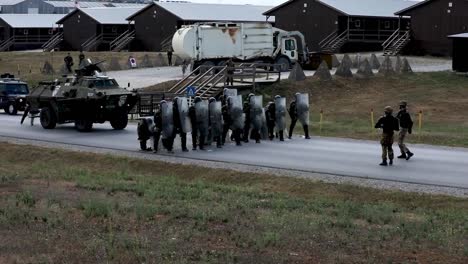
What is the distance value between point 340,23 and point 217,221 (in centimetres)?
5764

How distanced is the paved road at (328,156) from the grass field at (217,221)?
173 cm

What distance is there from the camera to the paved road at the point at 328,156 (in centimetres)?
1948

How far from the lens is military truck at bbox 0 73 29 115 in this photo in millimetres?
39000

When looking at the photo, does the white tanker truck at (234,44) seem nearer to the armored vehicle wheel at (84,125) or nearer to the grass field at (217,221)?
the armored vehicle wheel at (84,125)

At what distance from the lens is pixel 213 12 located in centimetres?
7856

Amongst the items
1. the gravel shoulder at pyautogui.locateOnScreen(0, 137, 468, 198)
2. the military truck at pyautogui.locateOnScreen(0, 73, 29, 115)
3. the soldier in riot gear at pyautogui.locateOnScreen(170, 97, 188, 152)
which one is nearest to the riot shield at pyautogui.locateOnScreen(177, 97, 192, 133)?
the soldier in riot gear at pyautogui.locateOnScreen(170, 97, 188, 152)

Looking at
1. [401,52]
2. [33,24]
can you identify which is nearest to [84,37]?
[33,24]

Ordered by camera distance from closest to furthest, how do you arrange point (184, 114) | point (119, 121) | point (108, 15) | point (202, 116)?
point (184, 114) → point (202, 116) → point (119, 121) → point (108, 15)

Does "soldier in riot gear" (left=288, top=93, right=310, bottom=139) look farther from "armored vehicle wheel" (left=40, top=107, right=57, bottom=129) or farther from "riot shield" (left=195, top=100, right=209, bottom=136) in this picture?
"armored vehicle wheel" (left=40, top=107, right=57, bottom=129)

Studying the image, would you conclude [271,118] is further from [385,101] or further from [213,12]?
[213,12]

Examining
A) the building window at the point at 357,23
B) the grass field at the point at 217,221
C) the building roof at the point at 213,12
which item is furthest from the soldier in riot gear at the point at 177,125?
the building roof at the point at 213,12

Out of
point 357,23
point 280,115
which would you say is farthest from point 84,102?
point 357,23

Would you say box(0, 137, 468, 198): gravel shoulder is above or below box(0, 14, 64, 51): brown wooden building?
below

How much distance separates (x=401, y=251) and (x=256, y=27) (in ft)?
129
